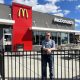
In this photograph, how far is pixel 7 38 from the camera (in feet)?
104

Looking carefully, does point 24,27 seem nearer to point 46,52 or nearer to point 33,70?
point 33,70

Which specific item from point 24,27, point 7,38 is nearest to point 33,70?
point 7,38

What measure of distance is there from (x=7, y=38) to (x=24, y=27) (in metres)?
3.39

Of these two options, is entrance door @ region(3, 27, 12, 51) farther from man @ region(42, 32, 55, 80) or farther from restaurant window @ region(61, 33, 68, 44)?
man @ region(42, 32, 55, 80)

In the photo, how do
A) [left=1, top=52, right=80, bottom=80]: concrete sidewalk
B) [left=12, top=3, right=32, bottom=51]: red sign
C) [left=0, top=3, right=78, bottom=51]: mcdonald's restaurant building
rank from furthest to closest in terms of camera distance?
[left=12, top=3, right=32, bottom=51]: red sign
[left=0, top=3, right=78, bottom=51]: mcdonald's restaurant building
[left=1, top=52, right=80, bottom=80]: concrete sidewalk

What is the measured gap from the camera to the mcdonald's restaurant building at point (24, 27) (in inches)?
1238

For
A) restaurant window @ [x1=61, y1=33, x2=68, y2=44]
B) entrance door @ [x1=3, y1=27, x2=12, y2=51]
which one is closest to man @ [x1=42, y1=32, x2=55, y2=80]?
entrance door @ [x1=3, y1=27, x2=12, y2=51]

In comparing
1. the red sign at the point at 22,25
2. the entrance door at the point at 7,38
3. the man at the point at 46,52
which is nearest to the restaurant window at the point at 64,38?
the red sign at the point at 22,25

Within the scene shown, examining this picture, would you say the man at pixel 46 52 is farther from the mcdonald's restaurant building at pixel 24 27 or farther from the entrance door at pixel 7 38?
the entrance door at pixel 7 38

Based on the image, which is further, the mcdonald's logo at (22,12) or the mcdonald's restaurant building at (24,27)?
the mcdonald's logo at (22,12)

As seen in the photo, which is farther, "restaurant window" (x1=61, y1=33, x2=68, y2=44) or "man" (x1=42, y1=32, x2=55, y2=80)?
"restaurant window" (x1=61, y1=33, x2=68, y2=44)

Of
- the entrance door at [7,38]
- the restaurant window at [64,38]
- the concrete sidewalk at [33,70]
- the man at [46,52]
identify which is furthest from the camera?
the restaurant window at [64,38]

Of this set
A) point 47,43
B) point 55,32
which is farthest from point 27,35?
point 47,43

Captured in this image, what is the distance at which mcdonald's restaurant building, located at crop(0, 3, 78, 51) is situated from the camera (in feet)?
103
